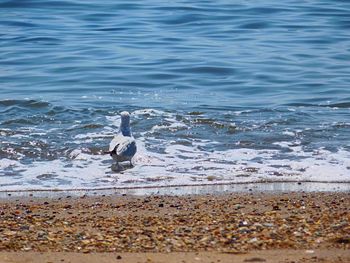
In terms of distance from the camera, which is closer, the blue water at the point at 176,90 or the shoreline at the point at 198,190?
the shoreline at the point at 198,190

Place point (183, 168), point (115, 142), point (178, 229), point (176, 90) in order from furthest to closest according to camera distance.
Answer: point (176, 90) < point (115, 142) < point (183, 168) < point (178, 229)

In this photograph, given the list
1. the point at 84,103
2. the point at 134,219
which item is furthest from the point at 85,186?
the point at 84,103

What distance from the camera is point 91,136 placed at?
1106 centimetres

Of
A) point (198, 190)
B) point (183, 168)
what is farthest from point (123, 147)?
point (198, 190)

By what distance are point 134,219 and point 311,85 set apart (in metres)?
7.62

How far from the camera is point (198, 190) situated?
8.48m

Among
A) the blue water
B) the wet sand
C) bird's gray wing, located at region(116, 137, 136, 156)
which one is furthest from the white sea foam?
the wet sand

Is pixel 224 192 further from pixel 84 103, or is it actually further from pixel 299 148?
pixel 84 103

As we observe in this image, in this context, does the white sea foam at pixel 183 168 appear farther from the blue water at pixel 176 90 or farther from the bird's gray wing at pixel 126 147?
the bird's gray wing at pixel 126 147

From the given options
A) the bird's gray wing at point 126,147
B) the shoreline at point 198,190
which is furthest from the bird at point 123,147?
the shoreline at point 198,190

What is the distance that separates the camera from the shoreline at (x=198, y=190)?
8.36 m

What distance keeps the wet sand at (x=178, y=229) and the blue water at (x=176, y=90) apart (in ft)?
3.12

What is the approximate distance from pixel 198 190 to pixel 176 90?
5.69 m

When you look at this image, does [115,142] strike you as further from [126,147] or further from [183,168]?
[183,168]
